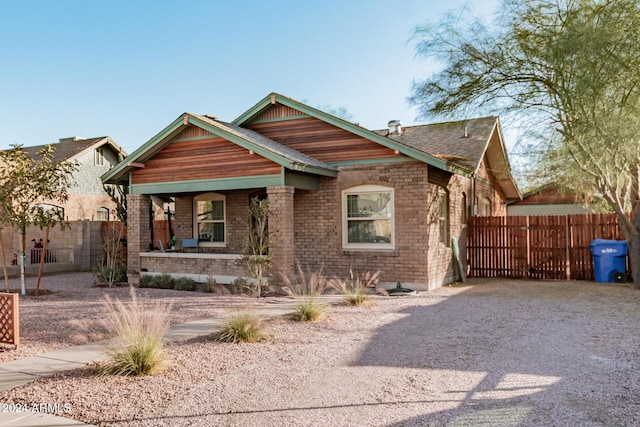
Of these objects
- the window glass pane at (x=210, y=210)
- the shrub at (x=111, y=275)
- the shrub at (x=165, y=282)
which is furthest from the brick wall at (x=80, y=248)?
the shrub at (x=165, y=282)

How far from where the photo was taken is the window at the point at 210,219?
15867 mm

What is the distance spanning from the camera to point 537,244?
608 inches

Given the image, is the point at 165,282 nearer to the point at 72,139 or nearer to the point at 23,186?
the point at 23,186

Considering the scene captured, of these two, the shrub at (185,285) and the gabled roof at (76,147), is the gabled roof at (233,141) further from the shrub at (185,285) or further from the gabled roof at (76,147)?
the gabled roof at (76,147)

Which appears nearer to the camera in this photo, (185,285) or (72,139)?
(185,285)

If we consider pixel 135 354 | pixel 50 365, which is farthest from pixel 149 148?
pixel 135 354

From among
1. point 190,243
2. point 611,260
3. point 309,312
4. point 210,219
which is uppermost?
point 210,219

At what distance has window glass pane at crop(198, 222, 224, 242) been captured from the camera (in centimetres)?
1589

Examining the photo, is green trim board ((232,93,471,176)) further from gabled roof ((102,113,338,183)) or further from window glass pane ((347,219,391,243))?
window glass pane ((347,219,391,243))

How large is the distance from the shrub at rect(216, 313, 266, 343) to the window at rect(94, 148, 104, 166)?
26.5 metres

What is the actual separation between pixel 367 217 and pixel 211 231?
223 inches

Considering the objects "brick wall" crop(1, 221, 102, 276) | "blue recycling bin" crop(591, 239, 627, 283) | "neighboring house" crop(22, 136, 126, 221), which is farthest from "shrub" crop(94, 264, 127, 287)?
"neighboring house" crop(22, 136, 126, 221)

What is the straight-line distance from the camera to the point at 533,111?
1230 cm

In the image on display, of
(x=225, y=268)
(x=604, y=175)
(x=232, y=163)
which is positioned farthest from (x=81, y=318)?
(x=604, y=175)
